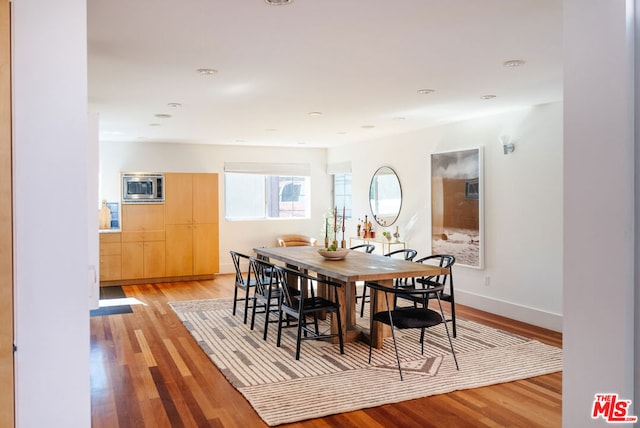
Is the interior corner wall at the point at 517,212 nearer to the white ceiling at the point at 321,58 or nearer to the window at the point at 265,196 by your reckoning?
the white ceiling at the point at 321,58

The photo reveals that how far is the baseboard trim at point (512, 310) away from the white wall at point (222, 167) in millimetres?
4131

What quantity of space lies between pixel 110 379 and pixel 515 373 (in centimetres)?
309

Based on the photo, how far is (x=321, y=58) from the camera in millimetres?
3580

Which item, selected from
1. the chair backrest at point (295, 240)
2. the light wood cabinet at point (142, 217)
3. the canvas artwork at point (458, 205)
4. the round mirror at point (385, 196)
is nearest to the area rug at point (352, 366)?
the canvas artwork at point (458, 205)

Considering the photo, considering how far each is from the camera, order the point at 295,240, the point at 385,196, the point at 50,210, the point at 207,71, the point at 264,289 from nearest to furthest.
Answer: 1. the point at 50,210
2. the point at 207,71
3. the point at 264,289
4. the point at 385,196
5. the point at 295,240

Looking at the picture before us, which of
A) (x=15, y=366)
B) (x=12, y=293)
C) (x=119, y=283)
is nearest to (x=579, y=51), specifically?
(x=12, y=293)

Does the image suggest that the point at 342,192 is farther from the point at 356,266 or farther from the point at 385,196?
the point at 356,266

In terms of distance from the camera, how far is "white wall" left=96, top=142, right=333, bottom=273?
8508 mm

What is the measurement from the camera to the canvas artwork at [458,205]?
613cm

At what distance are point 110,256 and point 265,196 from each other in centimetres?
301

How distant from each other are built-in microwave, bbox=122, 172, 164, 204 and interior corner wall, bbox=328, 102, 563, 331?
4.19 metres

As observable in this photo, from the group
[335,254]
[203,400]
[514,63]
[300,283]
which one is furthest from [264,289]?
[514,63]

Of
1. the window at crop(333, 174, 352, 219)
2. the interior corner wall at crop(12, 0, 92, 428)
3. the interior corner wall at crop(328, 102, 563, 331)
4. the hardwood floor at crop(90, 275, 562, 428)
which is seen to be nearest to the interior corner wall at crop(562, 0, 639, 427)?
the hardwood floor at crop(90, 275, 562, 428)

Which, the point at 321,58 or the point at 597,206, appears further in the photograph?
the point at 321,58
